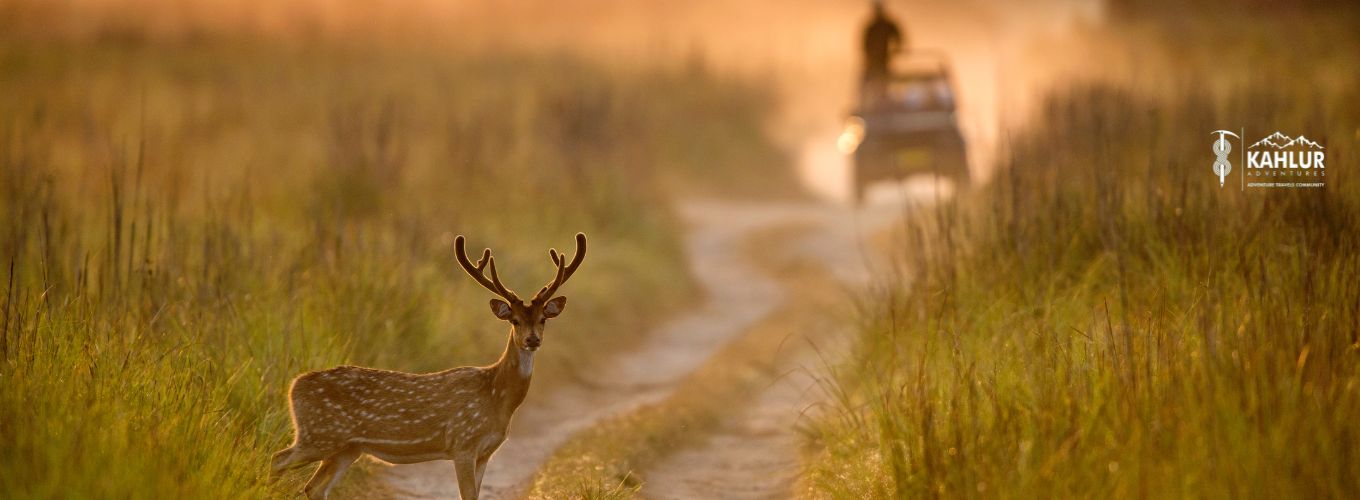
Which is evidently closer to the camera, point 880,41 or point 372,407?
point 372,407

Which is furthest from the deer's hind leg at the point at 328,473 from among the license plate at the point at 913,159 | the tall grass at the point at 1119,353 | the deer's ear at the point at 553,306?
the license plate at the point at 913,159

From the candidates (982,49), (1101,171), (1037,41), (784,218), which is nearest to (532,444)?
(1101,171)

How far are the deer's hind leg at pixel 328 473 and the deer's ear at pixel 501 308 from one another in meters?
0.95

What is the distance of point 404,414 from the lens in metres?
6.05

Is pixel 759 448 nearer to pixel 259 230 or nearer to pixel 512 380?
pixel 512 380

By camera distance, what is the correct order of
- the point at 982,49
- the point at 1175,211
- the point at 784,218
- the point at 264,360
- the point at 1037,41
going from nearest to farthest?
1. the point at 264,360
2. the point at 1175,211
3. the point at 784,218
4. the point at 1037,41
5. the point at 982,49

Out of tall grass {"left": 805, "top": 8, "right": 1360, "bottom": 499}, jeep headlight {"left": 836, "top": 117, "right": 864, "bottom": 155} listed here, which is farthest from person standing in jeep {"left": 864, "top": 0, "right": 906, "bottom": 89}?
tall grass {"left": 805, "top": 8, "right": 1360, "bottom": 499}

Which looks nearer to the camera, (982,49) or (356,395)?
(356,395)

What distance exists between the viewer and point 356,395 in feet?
19.8

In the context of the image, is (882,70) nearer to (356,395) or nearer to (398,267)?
(398,267)

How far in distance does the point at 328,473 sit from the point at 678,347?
5610 millimetres

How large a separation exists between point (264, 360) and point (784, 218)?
12.5 meters

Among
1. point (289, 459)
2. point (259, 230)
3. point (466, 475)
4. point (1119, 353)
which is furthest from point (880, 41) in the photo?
point (289, 459)

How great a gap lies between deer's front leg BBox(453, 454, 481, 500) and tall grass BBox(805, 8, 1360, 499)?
1.67 meters
